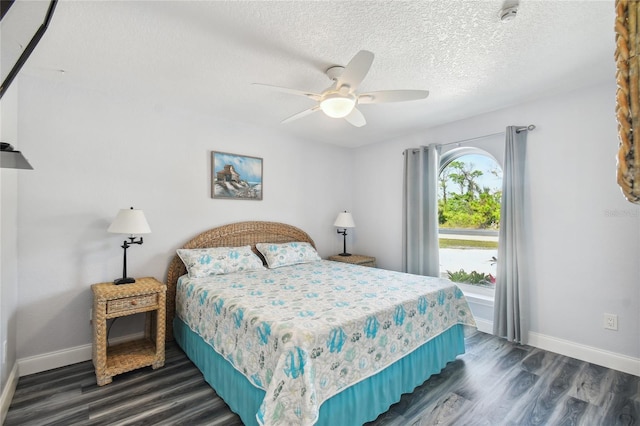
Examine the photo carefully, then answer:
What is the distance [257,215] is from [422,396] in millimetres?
2632

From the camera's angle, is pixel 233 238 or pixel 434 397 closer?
pixel 434 397

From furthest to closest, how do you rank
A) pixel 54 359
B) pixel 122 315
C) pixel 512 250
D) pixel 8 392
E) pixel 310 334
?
pixel 512 250, pixel 54 359, pixel 122 315, pixel 8 392, pixel 310 334

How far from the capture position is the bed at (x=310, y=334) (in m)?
1.59

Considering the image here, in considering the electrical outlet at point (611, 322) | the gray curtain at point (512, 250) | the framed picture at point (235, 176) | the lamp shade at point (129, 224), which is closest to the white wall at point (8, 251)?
the lamp shade at point (129, 224)

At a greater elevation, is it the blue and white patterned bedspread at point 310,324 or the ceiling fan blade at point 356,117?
the ceiling fan blade at point 356,117

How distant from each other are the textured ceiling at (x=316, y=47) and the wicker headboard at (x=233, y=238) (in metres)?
1.44

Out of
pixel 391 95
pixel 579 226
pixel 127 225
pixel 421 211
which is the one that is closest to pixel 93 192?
pixel 127 225

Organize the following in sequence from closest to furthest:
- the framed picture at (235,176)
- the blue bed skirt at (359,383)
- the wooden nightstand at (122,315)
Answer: the blue bed skirt at (359,383), the wooden nightstand at (122,315), the framed picture at (235,176)

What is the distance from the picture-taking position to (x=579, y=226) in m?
2.72

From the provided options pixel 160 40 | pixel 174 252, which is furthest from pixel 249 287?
pixel 160 40

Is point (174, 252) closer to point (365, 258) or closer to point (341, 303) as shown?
point (341, 303)

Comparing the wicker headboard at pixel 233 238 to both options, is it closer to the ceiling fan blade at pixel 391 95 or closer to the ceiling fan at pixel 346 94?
the ceiling fan at pixel 346 94

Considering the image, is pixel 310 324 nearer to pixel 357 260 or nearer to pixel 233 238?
pixel 233 238

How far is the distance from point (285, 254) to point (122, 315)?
5.65 ft
